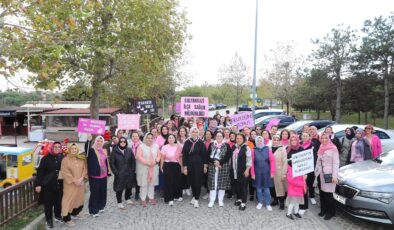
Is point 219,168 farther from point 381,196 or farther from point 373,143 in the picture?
point 373,143

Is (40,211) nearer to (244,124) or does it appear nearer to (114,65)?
(114,65)

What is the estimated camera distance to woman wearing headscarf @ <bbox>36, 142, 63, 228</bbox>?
20.2ft

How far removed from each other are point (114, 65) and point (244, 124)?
5.17 meters

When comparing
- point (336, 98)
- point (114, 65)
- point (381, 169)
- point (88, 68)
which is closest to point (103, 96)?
point (114, 65)

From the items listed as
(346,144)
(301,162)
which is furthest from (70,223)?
(346,144)

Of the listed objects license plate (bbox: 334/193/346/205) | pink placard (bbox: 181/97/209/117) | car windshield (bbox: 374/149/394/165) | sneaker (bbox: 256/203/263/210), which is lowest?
sneaker (bbox: 256/203/263/210)

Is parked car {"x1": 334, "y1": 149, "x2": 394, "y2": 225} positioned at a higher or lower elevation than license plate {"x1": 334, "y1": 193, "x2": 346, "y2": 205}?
higher

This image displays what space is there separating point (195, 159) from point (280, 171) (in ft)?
6.38

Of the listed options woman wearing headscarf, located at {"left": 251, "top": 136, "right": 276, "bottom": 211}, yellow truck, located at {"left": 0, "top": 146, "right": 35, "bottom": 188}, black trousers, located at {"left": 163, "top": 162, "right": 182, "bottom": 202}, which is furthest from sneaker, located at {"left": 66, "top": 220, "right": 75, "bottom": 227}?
yellow truck, located at {"left": 0, "top": 146, "right": 35, "bottom": 188}

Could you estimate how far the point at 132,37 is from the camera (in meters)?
10.6

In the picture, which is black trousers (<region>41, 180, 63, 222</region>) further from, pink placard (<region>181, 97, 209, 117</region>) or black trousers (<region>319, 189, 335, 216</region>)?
black trousers (<region>319, 189, 335, 216</region>)

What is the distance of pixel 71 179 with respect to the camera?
632cm

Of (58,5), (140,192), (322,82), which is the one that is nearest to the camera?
(140,192)

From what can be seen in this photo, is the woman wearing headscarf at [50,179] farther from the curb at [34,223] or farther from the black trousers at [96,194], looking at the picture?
the black trousers at [96,194]
